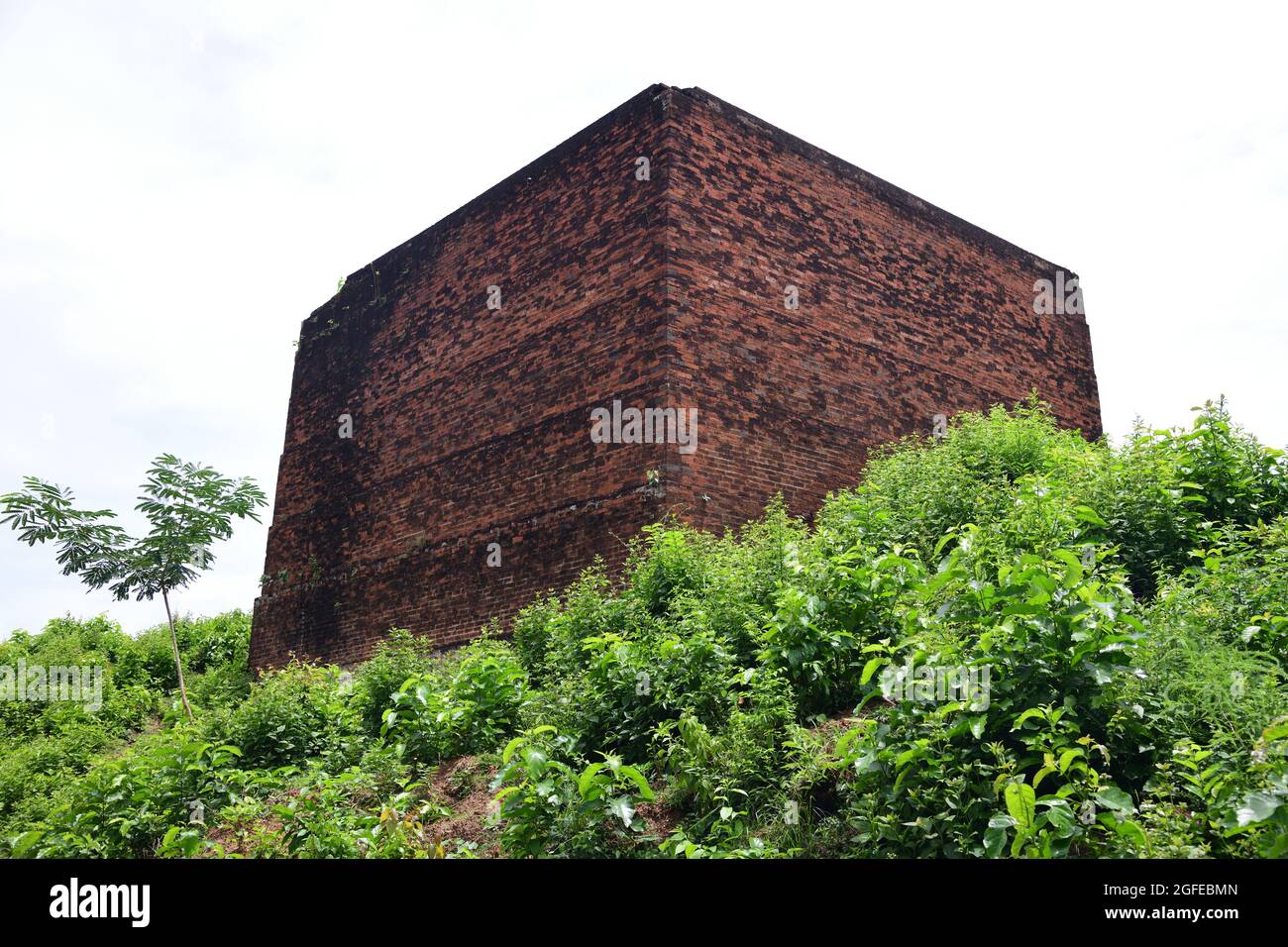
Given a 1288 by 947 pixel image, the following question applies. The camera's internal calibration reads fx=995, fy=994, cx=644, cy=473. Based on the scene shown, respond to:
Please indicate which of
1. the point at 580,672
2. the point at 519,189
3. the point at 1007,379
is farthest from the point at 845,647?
the point at 1007,379

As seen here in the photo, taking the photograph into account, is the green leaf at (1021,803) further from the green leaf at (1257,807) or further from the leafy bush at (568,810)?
the leafy bush at (568,810)

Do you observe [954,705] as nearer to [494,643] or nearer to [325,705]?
[494,643]

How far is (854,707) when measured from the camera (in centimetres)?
608

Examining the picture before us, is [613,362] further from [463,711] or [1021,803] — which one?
[1021,803]

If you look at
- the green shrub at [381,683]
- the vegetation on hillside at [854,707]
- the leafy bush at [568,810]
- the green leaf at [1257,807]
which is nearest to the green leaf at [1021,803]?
the vegetation on hillside at [854,707]

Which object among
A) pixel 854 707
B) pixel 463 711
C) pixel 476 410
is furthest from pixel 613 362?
pixel 854 707

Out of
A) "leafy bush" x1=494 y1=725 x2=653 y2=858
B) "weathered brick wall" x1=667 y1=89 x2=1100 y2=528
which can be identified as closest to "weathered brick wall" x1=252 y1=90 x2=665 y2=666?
"weathered brick wall" x1=667 y1=89 x2=1100 y2=528

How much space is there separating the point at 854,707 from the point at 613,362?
592 cm

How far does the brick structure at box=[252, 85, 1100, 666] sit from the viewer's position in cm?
1098

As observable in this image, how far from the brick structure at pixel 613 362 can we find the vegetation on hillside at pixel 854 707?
147cm

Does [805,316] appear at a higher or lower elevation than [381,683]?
higher

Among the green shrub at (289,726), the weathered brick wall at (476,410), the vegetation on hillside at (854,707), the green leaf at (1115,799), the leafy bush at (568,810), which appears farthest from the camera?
the weathered brick wall at (476,410)

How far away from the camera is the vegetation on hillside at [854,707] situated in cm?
448

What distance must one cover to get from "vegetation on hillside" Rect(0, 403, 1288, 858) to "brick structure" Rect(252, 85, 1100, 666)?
4.82 ft
